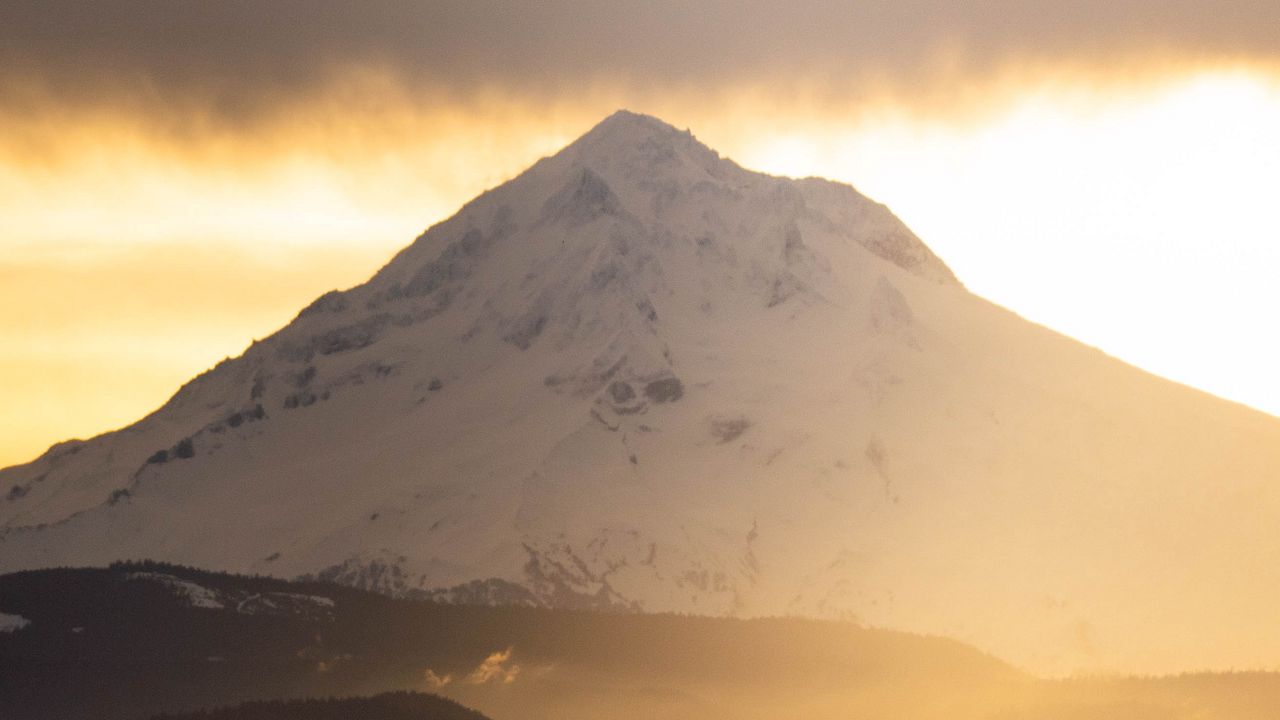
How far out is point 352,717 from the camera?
197125mm

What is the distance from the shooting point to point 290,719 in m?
200

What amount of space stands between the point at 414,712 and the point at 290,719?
12.2 meters

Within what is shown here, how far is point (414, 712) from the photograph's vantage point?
653 feet

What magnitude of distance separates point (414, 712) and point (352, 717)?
610 cm

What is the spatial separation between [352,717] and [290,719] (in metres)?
6.97
